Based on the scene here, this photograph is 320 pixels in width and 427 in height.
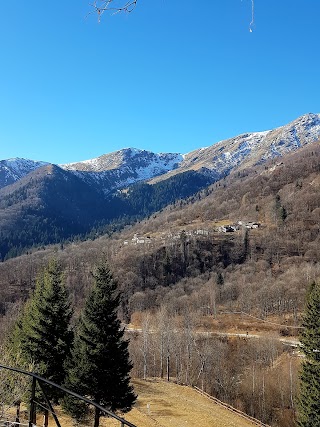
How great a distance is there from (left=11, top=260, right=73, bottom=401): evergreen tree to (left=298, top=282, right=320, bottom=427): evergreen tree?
21.6 meters

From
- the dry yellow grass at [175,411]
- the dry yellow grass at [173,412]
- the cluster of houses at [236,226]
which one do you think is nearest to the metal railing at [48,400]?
the dry yellow grass at [173,412]

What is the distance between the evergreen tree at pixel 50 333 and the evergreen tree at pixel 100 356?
1.81 m

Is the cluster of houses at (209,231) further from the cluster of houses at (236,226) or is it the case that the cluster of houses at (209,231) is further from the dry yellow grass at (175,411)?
the dry yellow grass at (175,411)

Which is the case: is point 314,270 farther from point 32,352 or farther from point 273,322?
point 32,352

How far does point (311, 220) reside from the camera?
554ft

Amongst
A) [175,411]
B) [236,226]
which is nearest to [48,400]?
[175,411]

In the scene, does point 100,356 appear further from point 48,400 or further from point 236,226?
point 236,226

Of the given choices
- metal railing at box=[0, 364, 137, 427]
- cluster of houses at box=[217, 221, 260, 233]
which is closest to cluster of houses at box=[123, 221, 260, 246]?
cluster of houses at box=[217, 221, 260, 233]

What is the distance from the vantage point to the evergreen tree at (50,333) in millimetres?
26969

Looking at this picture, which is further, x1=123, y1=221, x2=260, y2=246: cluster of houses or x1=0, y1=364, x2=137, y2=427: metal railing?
x1=123, y1=221, x2=260, y2=246: cluster of houses

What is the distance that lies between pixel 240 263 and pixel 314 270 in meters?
36.6

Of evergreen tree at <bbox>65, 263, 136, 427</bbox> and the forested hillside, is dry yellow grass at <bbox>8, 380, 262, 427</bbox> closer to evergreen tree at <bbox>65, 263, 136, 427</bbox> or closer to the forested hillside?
evergreen tree at <bbox>65, 263, 136, 427</bbox>

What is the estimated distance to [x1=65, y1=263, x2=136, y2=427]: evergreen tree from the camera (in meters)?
25.2

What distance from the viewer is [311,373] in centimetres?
3438
